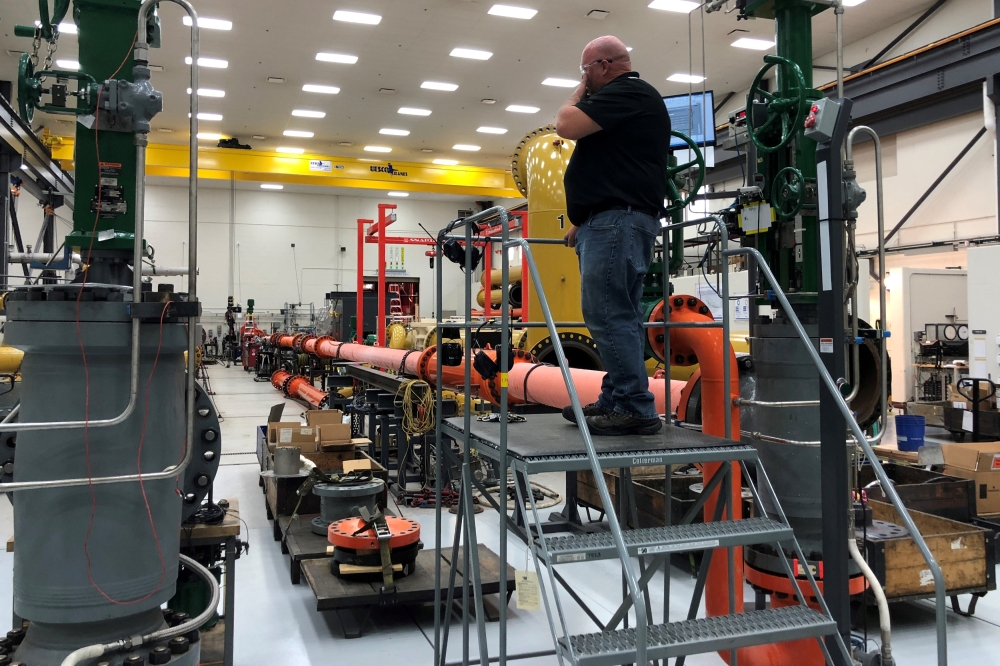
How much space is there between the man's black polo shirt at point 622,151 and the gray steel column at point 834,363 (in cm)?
59

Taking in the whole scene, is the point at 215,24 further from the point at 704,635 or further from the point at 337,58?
the point at 704,635

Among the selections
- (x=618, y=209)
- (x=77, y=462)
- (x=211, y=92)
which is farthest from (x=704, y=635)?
(x=211, y=92)

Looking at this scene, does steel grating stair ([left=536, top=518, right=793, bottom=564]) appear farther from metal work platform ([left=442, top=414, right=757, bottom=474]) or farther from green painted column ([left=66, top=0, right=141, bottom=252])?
green painted column ([left=66, top=0, right=141, bottom=252])

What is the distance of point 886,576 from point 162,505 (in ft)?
11.3

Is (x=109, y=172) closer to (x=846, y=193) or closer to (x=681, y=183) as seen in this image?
(x=846, y=193)

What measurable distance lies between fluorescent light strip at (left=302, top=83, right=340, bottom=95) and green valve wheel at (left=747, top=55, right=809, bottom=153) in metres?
14.2

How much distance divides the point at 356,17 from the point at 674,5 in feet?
17.5

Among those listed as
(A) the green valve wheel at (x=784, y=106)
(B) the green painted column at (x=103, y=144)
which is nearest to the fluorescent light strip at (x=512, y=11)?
(A) the green valve wheel at (x=784, y=106)

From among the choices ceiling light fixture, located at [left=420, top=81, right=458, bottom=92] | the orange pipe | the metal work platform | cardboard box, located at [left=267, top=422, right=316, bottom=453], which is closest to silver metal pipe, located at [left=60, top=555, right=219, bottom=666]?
the metal work platform

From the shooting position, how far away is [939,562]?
12.9 ft

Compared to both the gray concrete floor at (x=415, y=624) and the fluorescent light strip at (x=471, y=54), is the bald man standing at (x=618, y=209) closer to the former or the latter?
the gray concrete floor at (x=415, y=624)

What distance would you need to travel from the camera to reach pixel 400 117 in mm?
18594

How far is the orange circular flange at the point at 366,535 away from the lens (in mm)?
4121

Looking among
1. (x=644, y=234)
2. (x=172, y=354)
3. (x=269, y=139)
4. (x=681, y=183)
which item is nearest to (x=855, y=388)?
(x=644, y=234)
